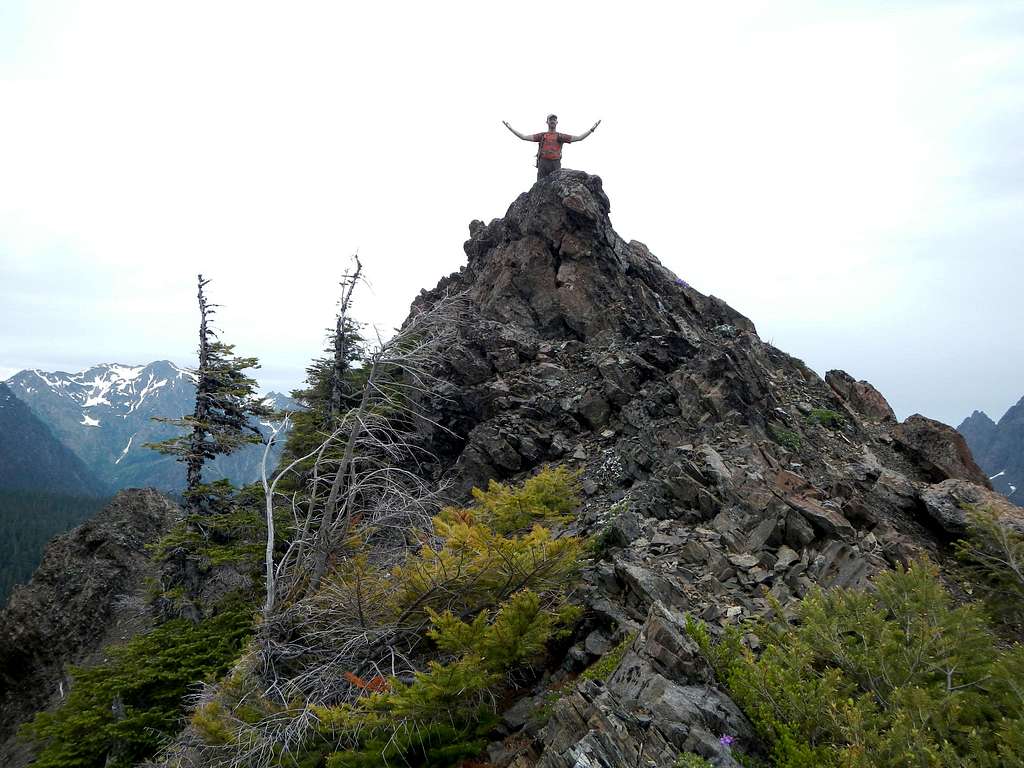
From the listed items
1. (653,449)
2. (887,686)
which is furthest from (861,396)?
(887,686)

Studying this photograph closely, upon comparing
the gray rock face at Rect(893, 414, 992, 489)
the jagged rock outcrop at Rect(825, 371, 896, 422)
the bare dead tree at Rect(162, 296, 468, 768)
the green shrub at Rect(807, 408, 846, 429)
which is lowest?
the bare dead tree at Rect(162, 296, 468, 768)

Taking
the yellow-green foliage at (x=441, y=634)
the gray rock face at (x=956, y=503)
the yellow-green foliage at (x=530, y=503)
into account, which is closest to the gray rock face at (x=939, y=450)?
the gray rock face at (x=956, y=503)

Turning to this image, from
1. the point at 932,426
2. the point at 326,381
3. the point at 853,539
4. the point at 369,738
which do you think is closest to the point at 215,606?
the point at 326,381

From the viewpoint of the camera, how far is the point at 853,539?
9.48m

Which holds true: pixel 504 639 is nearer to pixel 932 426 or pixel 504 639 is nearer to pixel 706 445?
pixel 706 445

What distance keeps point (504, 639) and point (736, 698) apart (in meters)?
2.86

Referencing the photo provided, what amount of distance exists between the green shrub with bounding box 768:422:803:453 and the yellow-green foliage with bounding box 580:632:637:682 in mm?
7804

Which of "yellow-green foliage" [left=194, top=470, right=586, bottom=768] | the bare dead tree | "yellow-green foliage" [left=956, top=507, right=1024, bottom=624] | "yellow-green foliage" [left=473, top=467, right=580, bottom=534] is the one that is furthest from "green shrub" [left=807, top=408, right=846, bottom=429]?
the bare dead tree

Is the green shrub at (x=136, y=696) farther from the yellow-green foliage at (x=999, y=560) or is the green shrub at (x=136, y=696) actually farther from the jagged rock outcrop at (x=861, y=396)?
the jagged rock outcrop at (x=861, y=396)

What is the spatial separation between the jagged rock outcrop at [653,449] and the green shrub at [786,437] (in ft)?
0.11

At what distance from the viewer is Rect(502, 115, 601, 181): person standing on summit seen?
69.4ft

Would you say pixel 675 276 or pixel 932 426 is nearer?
pixel 932 426

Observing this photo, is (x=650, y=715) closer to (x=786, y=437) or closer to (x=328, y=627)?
(x=328, y=627)

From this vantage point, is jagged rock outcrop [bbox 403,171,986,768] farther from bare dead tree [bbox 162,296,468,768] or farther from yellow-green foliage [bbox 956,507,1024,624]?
bare dead tree [bbox 162,296,468,768]
